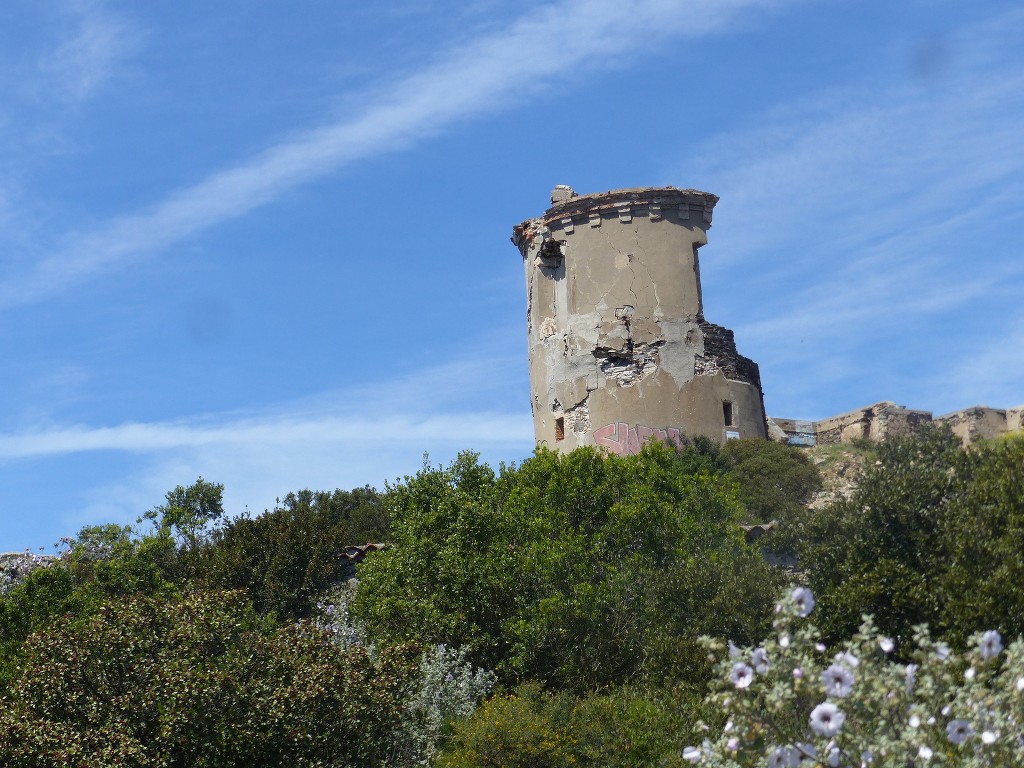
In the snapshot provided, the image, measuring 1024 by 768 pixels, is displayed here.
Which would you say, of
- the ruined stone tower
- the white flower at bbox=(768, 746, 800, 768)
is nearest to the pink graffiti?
the ruined stone tower


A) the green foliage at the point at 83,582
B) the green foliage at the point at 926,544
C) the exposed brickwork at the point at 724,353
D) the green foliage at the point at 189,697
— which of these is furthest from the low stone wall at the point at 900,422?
the green foliage at the point at 189,697

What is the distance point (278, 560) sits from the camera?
110 feet

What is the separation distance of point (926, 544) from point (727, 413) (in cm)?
2288

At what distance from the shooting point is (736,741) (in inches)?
439

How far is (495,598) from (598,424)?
16097mm

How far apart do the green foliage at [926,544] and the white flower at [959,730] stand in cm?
741

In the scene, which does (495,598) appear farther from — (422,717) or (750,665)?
(750,665)

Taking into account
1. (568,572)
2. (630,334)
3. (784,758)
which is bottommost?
(784,758)

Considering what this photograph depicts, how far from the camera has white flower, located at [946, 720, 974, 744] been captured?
10.3m

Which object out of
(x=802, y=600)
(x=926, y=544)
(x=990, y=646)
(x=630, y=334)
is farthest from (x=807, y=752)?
(x=630, y=334)

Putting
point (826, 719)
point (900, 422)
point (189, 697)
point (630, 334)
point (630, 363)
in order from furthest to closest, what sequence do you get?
point (900, 422)
point (630, 334)
point (630, 363)
point (189, 697)
point (826, 719)

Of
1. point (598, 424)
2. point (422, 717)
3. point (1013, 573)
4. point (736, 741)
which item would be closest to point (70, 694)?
point (422, 717)

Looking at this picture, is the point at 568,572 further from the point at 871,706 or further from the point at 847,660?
the point at 847,660

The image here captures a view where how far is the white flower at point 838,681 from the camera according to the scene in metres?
10.3
